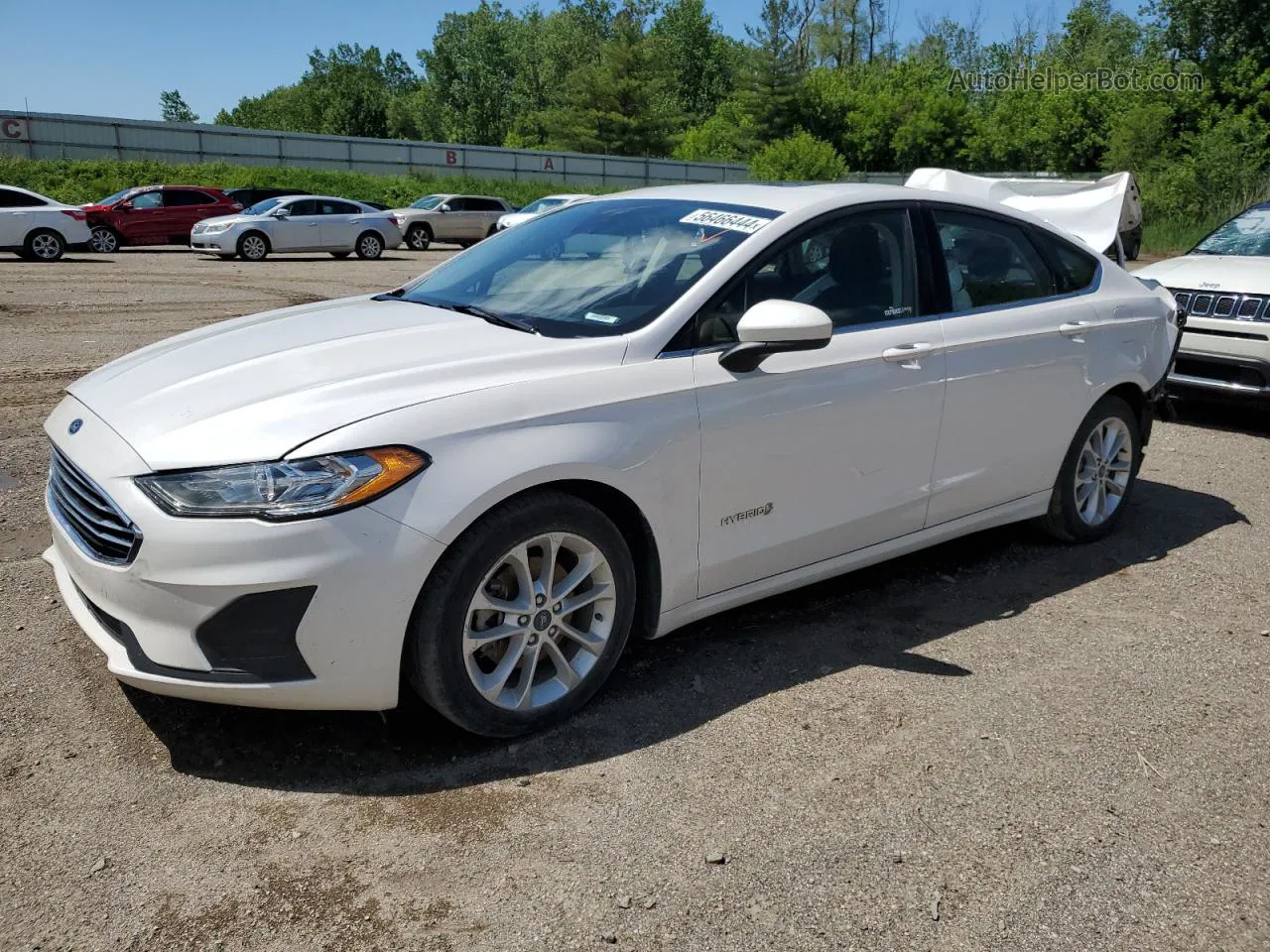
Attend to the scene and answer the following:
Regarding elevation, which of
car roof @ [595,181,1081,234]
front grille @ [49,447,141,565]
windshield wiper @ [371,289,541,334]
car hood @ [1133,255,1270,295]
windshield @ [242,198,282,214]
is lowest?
windshield @ [242,198,282,214]

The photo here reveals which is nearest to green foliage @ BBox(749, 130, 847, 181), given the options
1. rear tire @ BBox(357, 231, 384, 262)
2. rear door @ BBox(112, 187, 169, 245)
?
rear tire @ BBox(357, 231, 384, 262)

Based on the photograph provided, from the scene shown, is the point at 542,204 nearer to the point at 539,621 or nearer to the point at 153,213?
the point at 153,213

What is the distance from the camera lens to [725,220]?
3.89 m

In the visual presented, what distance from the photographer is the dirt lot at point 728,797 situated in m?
2.52

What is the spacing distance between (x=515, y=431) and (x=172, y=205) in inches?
1032

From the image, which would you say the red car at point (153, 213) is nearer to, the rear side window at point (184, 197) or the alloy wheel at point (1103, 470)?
the rear side window at point (184, 197)

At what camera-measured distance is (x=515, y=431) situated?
121 inches

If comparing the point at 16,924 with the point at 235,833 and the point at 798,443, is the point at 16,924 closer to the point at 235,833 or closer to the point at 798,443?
the point at 235,833

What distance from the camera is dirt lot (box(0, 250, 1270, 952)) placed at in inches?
99.0

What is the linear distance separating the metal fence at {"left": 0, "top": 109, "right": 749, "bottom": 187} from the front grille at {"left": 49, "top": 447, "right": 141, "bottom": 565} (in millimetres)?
37181

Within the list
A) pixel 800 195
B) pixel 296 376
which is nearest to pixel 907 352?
pixel 800 195

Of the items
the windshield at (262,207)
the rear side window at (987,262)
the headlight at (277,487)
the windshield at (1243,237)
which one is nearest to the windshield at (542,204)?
the windshield at (262,207)

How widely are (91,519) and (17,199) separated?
20.8 m

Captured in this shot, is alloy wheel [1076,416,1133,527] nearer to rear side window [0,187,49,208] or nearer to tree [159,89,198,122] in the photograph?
rear side window [0,187,49,208]
